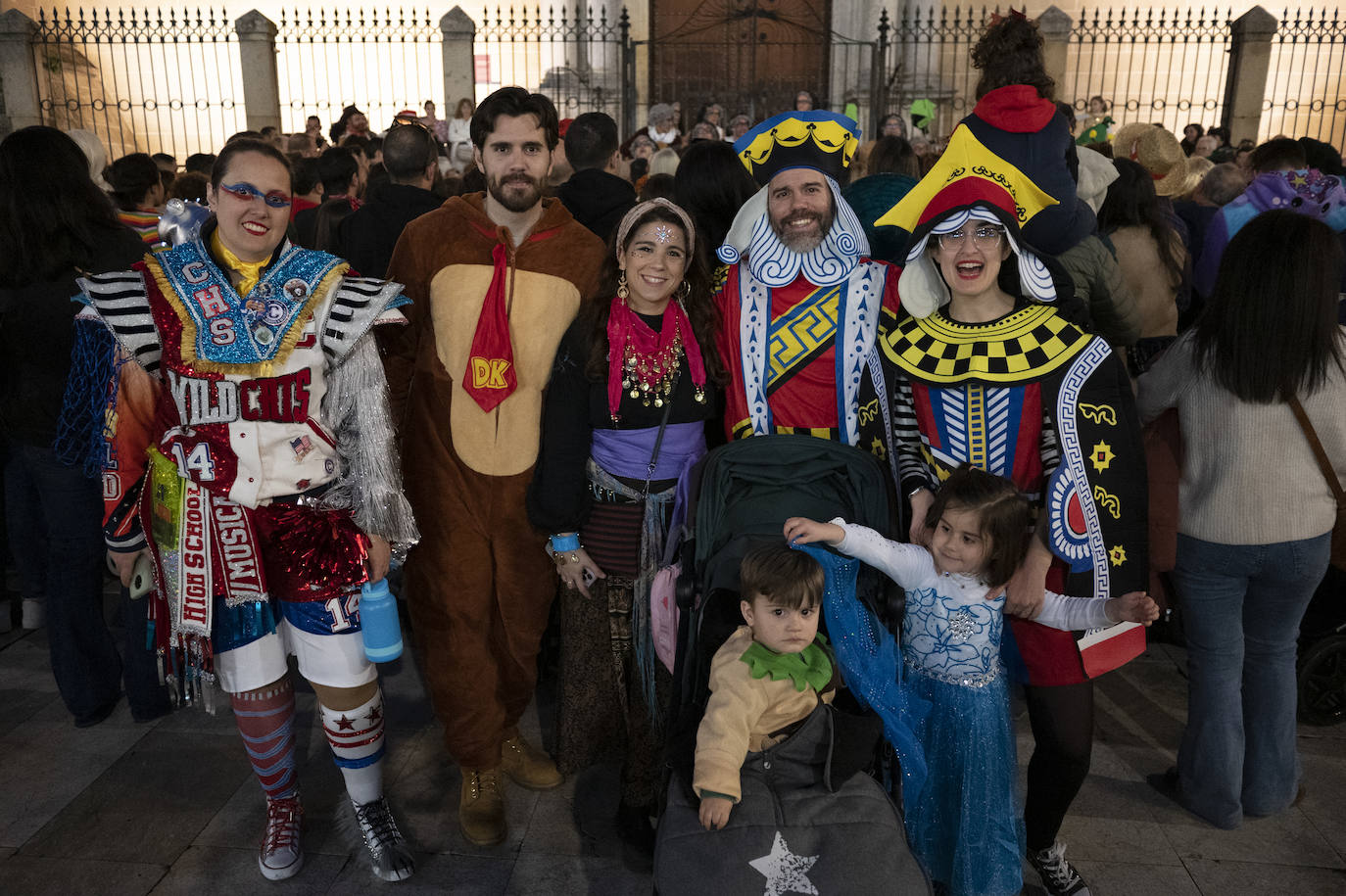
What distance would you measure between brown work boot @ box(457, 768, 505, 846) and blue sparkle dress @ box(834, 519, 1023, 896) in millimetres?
1332

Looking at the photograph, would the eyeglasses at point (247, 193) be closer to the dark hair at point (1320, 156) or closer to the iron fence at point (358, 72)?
the dark hair at point (1320, 156)

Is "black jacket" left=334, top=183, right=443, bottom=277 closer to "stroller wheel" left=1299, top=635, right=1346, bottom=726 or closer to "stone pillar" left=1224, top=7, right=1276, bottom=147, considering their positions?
"stroller wheel" left=1299, top=635, right=1346, bottom=726

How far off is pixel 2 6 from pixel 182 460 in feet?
64.4

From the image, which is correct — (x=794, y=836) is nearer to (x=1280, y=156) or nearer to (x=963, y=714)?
(x=963, y=714)

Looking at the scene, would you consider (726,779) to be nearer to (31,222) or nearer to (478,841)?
(478,841)

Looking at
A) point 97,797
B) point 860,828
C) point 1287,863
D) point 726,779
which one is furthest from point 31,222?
point 1287,863

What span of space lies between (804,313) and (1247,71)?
1569cm

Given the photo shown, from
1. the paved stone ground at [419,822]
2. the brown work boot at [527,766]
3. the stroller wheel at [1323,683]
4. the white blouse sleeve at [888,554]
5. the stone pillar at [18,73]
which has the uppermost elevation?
the stone pillar at [18,73]

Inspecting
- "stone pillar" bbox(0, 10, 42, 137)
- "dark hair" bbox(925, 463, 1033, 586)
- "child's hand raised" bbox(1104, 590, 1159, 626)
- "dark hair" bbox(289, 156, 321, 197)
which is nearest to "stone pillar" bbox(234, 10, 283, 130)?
"stone pillar" bbox(0, 10, 42, 137)

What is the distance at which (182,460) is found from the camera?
2.64 meters

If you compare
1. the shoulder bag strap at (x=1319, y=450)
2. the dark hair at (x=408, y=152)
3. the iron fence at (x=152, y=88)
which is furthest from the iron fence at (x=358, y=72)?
the shoulder bag strap at (x=1319, y=450)

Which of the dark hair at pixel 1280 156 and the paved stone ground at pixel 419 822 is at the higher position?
the dark hair at pixel 1280 156

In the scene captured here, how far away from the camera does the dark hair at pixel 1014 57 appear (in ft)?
12.5

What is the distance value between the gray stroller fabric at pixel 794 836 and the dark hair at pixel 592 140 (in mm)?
3490
